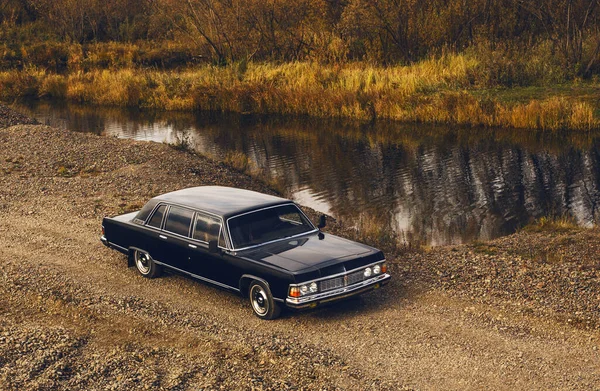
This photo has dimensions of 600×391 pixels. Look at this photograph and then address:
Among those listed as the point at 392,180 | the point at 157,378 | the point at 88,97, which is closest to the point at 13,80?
the point at 88,97

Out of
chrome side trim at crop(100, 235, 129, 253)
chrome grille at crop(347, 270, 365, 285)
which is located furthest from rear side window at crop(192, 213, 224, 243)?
chrome grille at crop(347, 270, 365, 285)

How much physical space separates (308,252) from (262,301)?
102cm

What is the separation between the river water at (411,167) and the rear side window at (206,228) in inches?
264

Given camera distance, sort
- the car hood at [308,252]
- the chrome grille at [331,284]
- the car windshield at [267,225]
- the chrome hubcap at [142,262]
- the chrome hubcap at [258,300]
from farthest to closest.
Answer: the chrome hubcap at [142,262]
the car windshield at [267,225]
the chrome hubcap at [258,300]
the car hood at [308,252]
the chrome grille at [331,284]

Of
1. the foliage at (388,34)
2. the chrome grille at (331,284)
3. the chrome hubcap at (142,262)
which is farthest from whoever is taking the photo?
the foliage at (388,34)

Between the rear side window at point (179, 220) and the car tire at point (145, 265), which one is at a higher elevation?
the rear side window at point (179, 220)

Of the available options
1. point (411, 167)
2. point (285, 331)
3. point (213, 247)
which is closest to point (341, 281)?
point (285, 331)

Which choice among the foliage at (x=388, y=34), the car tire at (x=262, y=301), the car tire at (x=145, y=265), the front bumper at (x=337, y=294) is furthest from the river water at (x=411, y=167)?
the foliage at (x=388, y=34)

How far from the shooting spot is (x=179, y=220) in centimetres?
1419

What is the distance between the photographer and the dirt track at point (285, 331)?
10852mm

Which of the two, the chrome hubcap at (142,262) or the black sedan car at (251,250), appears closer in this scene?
the black sedan car at (251,250)

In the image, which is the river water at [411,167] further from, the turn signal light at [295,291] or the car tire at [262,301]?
the turn signal light at [295,291]

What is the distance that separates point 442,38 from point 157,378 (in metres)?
36.5

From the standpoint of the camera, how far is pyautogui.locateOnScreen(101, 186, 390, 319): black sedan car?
12.5 meters
